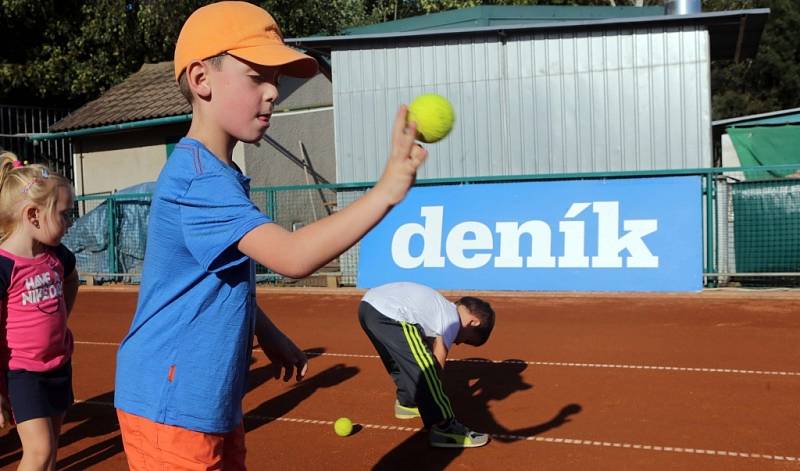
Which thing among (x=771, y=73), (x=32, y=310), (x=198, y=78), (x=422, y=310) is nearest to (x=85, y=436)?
(x=32, y=310)

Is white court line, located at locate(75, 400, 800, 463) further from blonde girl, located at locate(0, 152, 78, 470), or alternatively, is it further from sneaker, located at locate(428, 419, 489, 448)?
blonde girl, located at locate(0, 152, 78, 470)

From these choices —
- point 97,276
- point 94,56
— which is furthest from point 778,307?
point 94,56

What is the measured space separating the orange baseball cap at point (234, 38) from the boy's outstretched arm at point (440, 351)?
3511 millimetres

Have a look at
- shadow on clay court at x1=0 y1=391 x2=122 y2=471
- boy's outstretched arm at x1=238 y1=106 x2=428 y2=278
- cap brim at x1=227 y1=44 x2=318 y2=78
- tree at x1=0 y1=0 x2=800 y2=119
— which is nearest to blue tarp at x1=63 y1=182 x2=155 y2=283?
shadow on clay court at x1=0 y1=391 x2=122 y2=471

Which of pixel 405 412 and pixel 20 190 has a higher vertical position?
pixel 20 190

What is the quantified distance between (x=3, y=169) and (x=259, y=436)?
110 inches

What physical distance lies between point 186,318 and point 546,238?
10.7 metres

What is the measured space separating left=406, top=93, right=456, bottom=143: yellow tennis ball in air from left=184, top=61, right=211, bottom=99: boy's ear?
56 cm

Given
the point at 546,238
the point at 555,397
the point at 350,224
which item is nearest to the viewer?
the point at 350,224

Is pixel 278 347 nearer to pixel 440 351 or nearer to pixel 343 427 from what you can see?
pixel 440 351

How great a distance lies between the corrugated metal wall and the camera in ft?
45.8

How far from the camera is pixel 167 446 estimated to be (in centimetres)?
218

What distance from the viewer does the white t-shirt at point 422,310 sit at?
553 centimetres

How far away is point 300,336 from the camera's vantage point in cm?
988
